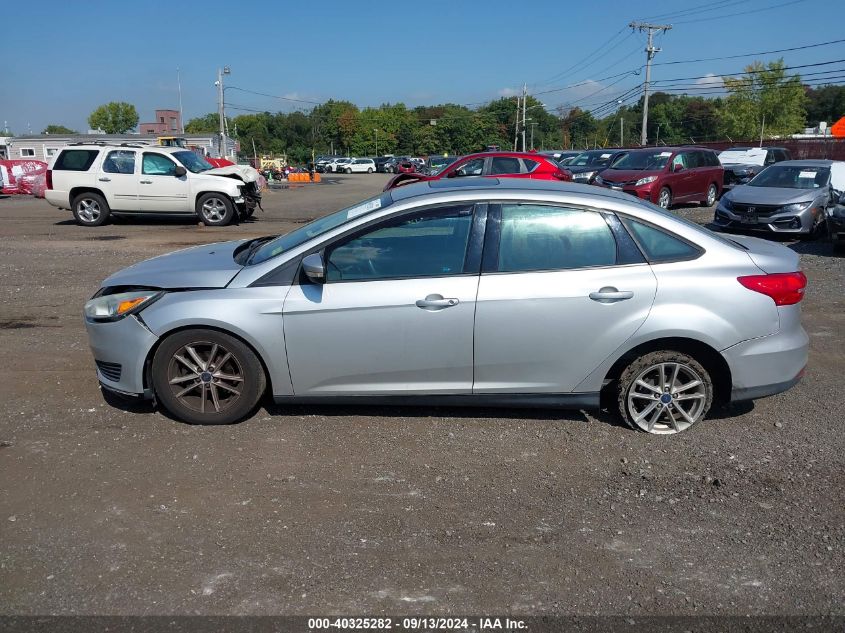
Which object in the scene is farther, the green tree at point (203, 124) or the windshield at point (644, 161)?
the green tree at point (203, 124)

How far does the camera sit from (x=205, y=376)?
470 cm

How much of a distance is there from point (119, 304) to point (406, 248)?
193cm

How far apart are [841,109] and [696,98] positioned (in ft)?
78.5

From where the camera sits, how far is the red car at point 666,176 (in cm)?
1806

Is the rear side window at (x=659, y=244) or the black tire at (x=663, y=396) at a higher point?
the rear side window at (x=659, y=244)

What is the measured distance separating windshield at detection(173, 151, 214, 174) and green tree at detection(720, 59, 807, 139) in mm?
75250

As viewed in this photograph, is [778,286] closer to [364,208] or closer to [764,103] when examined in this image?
[364,208]

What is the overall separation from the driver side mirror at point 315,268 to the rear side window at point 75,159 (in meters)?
13.8

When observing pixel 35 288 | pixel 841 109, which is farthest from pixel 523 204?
pixel 841 109

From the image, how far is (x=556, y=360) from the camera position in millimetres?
4574

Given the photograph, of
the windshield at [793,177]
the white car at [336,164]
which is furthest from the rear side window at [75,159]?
the white car at [336,164]

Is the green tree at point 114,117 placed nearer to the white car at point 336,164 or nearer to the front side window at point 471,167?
the white car at point 336,164

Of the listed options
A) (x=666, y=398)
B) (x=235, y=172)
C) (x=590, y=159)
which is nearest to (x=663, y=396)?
(x=666, y=398)

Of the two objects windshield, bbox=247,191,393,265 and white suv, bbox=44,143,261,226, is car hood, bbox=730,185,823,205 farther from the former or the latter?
windshield, bbox=247,191,393,265
